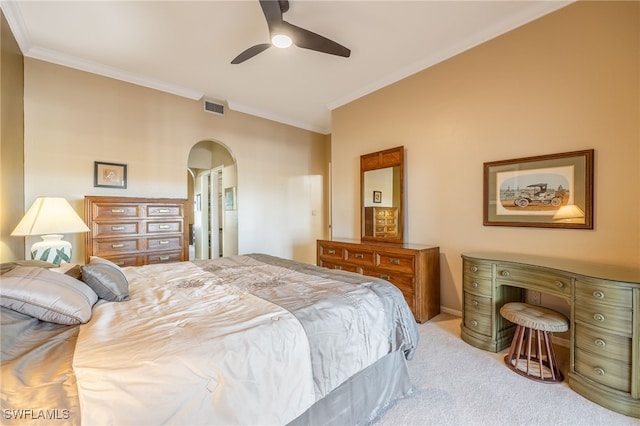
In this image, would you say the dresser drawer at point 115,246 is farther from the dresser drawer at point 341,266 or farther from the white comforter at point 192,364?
the dresser drawer at point 341,266

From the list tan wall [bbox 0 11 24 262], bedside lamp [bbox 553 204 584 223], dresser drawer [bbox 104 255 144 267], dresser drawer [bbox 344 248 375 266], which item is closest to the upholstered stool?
bedside lamp [bbox 553 204 584 223]

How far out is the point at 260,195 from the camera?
5.11 m

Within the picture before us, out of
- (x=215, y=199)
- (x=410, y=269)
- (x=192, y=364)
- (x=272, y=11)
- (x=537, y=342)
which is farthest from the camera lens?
(x=215, y=199)

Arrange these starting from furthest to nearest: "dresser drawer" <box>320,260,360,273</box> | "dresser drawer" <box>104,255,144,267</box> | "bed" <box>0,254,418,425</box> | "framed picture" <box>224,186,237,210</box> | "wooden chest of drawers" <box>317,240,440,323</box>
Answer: "framed picture" <box>224,186,237,210</box>
"dresser drawer" <box>320,260,360,273</box>
"dresser drawer" <box>104,255,144,267</box>
"wooden chest of drawers" <box>317,240,440,323</box>
"bed" <box>0,254,418,425</box>

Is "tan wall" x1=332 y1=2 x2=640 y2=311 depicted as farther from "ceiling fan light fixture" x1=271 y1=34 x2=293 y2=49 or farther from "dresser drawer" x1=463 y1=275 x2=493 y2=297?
"ceiling fan light fixture" x1=271 y1=34 x2=293 y2=49

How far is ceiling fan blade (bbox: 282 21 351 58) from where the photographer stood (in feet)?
7.27

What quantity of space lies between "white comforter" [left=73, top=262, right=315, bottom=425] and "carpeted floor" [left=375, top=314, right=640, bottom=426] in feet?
2.81

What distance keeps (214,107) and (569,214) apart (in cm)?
470

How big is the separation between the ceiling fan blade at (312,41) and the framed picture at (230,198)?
313 centimetres

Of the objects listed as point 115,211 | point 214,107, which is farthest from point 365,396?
point 214,107

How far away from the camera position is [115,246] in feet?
10.6

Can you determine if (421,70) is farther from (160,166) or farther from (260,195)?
(160,166)

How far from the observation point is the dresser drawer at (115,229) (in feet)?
10.3

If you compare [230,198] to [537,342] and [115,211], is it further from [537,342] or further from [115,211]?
[537,342]
